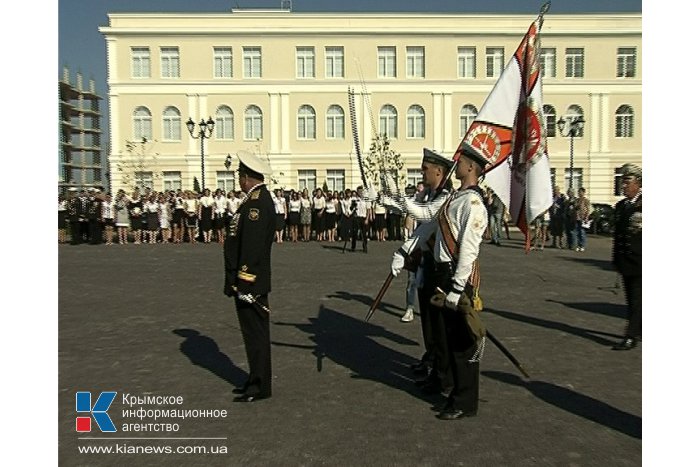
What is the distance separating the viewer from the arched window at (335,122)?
4153 cm

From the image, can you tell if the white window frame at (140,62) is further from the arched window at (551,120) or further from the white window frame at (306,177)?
the arched window at (551,120)

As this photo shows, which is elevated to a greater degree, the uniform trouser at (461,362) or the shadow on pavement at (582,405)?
the uniform trouser at (461,362)

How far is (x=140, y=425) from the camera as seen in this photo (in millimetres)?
5039

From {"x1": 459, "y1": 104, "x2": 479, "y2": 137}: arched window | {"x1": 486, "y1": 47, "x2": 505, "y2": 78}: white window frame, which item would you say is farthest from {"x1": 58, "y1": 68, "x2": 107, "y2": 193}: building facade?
{"x1": 486, "y1": 47, "x2": 505, "y2": 78}: white window frame

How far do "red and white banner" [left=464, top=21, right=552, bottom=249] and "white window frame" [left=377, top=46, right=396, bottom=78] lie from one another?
35.5 m

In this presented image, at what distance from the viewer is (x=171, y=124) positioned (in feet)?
135

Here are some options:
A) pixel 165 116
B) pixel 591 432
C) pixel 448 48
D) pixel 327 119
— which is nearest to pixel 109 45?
pixel 165 116

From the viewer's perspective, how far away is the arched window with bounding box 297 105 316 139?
136ft

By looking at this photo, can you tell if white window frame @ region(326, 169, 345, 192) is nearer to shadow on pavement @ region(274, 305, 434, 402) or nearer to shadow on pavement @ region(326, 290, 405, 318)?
shadow on pavement @ region(326, 290, 405, 318)

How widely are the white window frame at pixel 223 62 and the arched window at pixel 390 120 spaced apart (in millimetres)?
10069

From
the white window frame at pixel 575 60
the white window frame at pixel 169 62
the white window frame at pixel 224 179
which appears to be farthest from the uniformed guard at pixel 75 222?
the white window frame at pixel 575 60

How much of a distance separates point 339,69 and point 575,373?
37.1 metres

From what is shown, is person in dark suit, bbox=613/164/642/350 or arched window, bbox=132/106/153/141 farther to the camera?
arched window, bbox=132/106/153/141

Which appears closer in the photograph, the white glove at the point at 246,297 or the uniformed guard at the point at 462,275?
the uniformed guard at the point at 462,275
